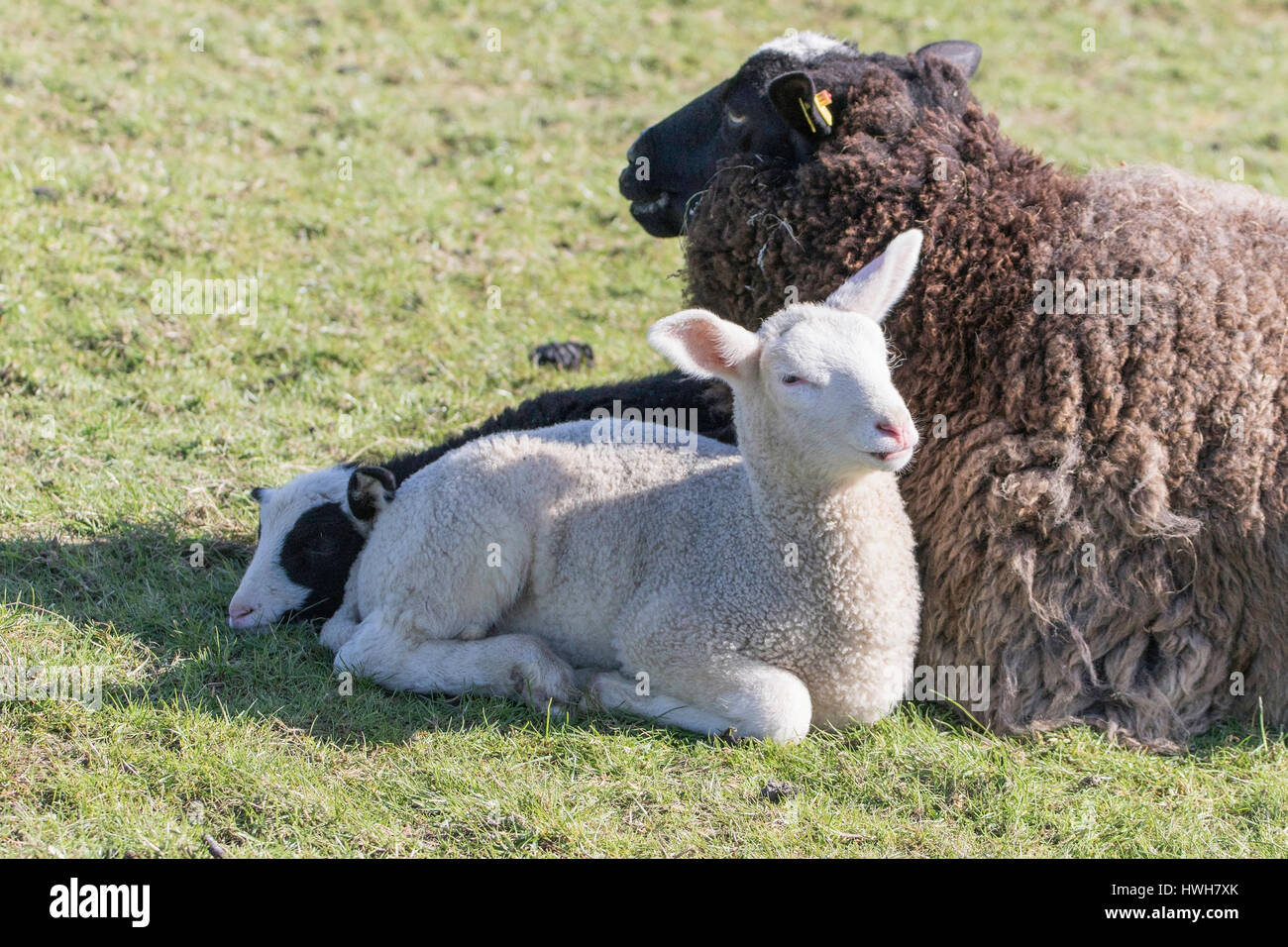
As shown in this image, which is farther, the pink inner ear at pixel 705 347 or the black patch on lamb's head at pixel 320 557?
the black patch on lamb's head at pixel 320 557

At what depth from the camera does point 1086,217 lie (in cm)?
554

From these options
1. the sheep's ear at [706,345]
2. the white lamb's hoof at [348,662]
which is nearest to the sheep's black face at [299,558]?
the white lamb's hoof at [348,662]

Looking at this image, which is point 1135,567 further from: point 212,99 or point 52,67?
point 52,67

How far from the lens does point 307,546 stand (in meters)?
5.76

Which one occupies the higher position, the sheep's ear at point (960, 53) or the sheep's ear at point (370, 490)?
the sheep's ear at point (960, 53)

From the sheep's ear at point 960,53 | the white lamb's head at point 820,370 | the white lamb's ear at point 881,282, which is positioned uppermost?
the sheep's ear at point 960,53

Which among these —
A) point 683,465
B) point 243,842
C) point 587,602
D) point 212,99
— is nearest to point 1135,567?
point 683,465

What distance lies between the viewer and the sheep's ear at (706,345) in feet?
15.2

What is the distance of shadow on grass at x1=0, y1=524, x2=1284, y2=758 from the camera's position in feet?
16.5

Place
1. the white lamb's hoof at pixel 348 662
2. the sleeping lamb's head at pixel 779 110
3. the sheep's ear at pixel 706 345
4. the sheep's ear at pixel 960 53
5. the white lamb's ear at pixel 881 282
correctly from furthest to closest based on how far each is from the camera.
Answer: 1. the sheep's ear at pixel 960 53
2. the sleeping lamb's head at pixel 779 110
3. the white lamb's hoof at pixel 348 662
4. the white lamb's ear at pixel 881 282
5. the sheep's ear at pixel 706 345

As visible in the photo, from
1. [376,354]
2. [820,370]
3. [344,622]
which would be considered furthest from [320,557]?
[376,354]

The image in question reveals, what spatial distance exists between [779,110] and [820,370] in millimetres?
1802

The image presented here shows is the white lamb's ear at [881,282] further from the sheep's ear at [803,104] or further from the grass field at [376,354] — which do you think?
the grass field at [376,354]

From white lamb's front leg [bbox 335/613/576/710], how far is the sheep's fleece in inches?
62.0
